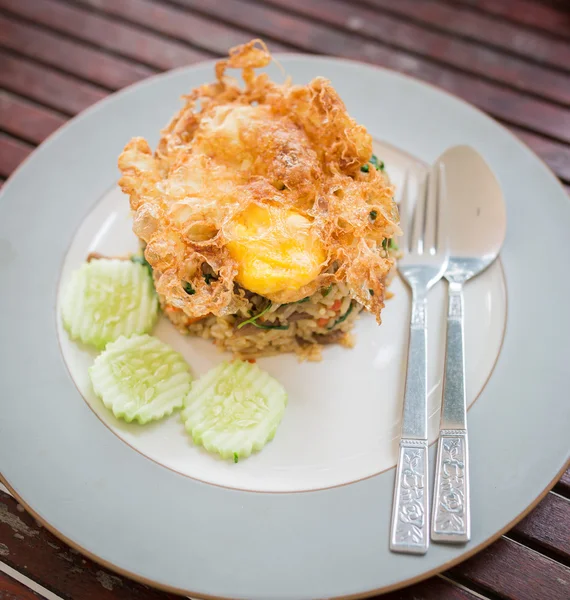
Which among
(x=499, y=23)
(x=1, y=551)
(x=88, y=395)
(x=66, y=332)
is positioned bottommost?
(x=1, y=551)

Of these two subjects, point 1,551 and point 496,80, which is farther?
point 496,80

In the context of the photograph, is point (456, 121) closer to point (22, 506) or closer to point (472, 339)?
point (472, 339)

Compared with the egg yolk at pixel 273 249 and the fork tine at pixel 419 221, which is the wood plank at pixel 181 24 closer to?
the fork tine at pixel 419 221

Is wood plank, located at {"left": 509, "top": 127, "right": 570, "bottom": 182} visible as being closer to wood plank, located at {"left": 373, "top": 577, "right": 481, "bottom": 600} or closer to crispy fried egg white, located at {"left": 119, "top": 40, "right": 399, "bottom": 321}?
crispy fried egg white, located at {"left": 119, "top": 40, "right": 399, "bottom": 321}

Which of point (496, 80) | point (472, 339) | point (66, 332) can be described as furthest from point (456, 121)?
point (66, 332)

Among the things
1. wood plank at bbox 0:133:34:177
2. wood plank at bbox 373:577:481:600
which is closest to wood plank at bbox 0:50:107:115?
wood plank at bbox 0:133:34:177

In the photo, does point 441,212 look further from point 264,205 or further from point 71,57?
point 71,57

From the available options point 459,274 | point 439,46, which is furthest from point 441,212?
point 439,46
